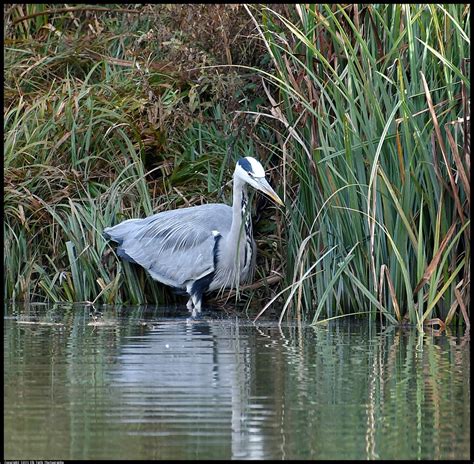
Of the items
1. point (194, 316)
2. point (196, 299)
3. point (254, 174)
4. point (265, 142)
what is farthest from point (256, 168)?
point (196, 299)

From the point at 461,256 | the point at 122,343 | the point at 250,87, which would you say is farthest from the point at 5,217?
the point at 461,256

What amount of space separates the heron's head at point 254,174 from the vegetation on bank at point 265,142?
0.46 ft

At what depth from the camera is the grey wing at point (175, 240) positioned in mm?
9250

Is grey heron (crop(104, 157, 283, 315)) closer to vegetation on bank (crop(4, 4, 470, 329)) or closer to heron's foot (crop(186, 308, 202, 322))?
heron's foot (crop(186, 308, 202, 322))

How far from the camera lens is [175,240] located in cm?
938

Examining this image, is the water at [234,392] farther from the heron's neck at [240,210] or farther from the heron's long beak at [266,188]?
the heron's neck at [240,210]

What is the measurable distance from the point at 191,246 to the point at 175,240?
157 mm

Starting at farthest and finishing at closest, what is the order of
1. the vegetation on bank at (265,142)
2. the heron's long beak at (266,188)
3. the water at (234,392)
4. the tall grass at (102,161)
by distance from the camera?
1. the tall grass at (102,161)
2. the heron's long beak at (266,188)
3. the vegetation on bank at (265,142)
4. the water at (234,392)

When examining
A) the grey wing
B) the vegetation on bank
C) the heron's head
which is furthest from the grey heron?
the heron's head

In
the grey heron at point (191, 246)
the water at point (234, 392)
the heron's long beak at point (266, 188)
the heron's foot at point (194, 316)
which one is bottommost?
the water at point (234, 392)

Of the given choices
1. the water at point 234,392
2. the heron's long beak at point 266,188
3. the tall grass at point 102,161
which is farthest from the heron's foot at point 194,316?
the heron's long beak at point 266,188

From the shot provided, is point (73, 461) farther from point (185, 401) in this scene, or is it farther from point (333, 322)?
point (333, 322)

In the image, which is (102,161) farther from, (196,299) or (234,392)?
(234,392)

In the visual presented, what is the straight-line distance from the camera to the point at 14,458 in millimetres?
4051
